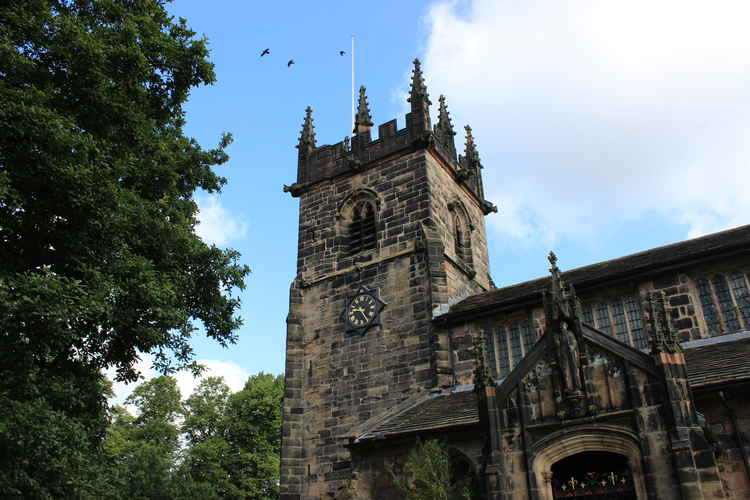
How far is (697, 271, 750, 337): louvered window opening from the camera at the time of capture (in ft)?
54.1

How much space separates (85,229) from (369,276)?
1277 centimetres

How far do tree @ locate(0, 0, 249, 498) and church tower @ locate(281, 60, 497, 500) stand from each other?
731 centimetres

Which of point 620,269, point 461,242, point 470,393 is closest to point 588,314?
point 620,269

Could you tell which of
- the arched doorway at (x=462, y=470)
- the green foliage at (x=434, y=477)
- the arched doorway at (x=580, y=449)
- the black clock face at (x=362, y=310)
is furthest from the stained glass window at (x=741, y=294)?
the black clock face at (x=362, y=310)

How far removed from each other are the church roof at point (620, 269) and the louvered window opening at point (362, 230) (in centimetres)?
468

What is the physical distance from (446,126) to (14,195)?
66.1 ft

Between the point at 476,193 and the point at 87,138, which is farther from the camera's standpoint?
the point at 476,193

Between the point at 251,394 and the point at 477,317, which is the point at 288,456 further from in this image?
the point at 251,394

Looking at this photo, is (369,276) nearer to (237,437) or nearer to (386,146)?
(386,146)

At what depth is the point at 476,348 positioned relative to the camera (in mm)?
13078

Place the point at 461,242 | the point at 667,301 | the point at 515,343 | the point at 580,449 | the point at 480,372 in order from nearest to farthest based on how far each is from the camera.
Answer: the point at 580,449, the point at 480,372, the point at 667,301, the point at 515,343, the point at 461,242

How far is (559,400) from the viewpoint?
11.9m

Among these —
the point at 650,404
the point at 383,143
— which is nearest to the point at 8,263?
the point at 650,404

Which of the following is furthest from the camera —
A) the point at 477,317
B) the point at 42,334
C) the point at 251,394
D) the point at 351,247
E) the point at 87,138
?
the point at 251,394
